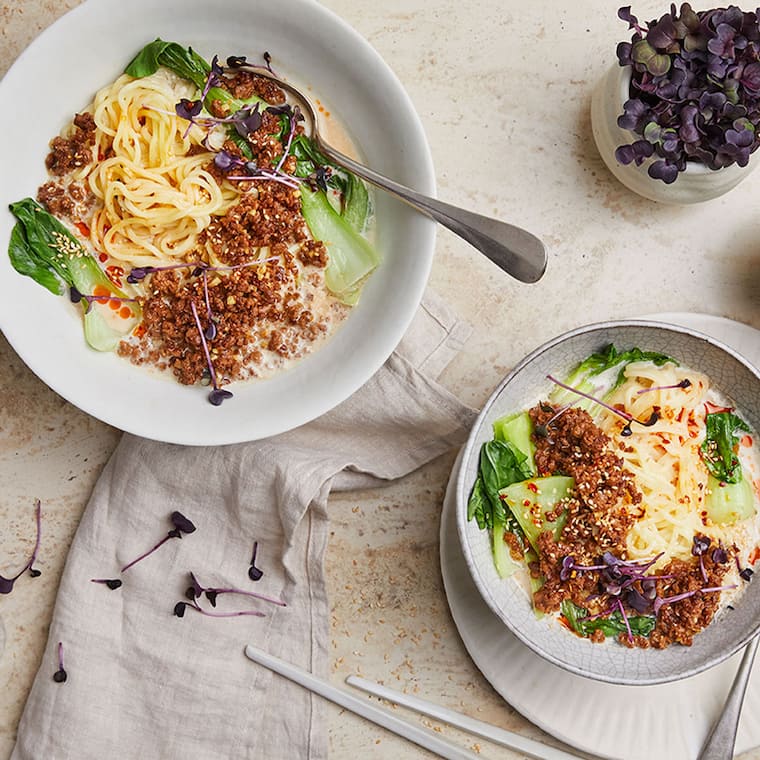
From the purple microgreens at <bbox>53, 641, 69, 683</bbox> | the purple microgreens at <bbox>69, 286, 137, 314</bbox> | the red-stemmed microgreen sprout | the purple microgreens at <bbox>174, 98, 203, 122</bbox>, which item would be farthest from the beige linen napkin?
the purple microgreens at <bbox>174, 98, 203, 122</bbox>

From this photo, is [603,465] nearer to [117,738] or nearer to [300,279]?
[300,279]

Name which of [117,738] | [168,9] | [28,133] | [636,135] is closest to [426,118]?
[636,135]

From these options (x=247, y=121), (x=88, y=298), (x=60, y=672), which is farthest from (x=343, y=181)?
(x=60, y=672)

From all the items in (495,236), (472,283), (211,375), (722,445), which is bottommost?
(722,445)

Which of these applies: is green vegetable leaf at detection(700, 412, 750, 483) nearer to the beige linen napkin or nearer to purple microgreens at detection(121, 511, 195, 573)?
the beige linen napkin

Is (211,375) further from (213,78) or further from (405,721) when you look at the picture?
(405,721)
